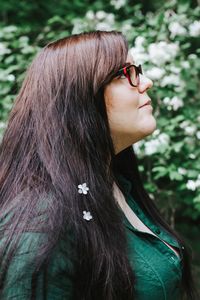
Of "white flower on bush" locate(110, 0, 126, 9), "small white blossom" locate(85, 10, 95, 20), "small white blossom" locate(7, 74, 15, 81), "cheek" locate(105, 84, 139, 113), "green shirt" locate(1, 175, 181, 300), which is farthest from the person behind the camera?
"white flower on bush" locate(110, 0, 126, 9)

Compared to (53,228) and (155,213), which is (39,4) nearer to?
(155,213)

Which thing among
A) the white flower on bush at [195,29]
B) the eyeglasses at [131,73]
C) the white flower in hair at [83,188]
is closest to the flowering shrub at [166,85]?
the white flower on bush at [195,29]

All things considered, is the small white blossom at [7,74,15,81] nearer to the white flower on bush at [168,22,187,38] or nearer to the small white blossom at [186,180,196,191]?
the white flower on bush at [168,22,187,38]

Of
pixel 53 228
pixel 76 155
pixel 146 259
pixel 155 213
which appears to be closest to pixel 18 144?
pixel 76 155

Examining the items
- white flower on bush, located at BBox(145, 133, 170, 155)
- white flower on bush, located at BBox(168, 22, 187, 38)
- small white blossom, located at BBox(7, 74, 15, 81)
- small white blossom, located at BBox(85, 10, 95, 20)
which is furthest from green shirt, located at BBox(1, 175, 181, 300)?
small white blossom, located at BBox(85, 10, 95, 20)

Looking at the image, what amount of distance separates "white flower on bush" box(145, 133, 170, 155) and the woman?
1.56 metres

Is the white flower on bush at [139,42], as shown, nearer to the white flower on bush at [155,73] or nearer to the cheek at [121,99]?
the white flower on bush at [155,73]

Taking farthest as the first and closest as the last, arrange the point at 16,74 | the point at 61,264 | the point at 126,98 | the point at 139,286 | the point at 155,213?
the point at 16,74
the point at 155,213
the point at 126,98
the point at 139,286
the point at 61,264

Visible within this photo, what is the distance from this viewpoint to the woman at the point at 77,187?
1389mm

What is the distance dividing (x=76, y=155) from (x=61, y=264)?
0.31 meters

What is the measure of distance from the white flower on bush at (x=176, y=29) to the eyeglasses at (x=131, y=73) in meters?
2.01

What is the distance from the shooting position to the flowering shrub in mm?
3406

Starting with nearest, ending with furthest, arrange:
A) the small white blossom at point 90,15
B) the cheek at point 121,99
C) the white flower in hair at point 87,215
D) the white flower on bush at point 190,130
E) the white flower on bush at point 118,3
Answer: the white flower in hair at point 87,215
the cheek at point 121,99
the white flower on bush at point 190,130
the small white blossom at point 90,15
the white flower on bush at point 118,3

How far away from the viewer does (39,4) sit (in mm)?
4395
